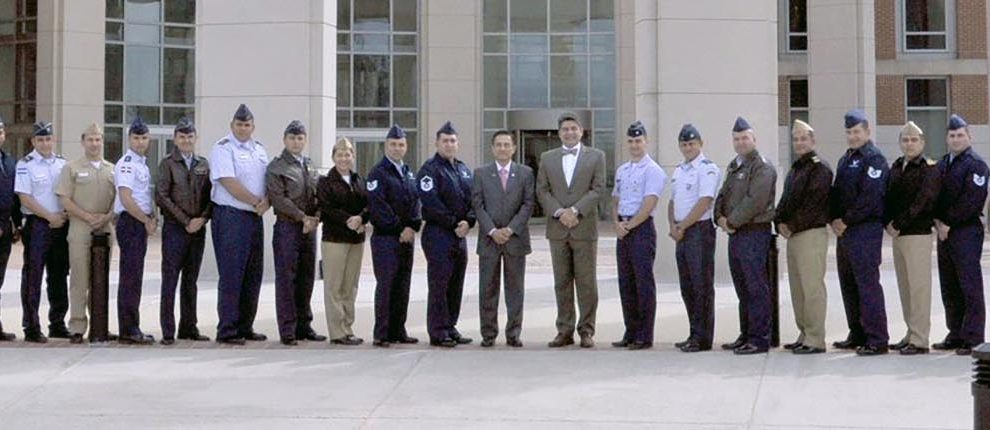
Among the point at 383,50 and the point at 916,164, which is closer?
the point at 916,164

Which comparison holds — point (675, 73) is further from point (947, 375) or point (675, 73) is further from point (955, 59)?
point (955, 59)

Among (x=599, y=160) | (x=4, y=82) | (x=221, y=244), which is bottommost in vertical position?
(x=221, y=244)

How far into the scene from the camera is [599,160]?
11.0 meters

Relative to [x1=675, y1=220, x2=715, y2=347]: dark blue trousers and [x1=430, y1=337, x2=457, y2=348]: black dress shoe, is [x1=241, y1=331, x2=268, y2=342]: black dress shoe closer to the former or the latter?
[x1=430, y1=337, x2=457, y2=348]: black dress shoe

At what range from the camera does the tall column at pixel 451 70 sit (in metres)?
35.0

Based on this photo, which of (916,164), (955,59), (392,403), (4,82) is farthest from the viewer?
(955,59)

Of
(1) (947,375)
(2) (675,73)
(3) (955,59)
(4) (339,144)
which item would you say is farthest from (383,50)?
(1) (947,375)

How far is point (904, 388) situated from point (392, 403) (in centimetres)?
367

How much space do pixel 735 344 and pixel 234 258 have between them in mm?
4457

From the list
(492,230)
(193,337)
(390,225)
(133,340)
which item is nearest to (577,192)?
(492,230)

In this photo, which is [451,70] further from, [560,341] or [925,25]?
[560,341]

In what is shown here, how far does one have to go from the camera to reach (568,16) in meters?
36.2

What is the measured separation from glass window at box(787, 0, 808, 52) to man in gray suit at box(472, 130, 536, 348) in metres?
29.0

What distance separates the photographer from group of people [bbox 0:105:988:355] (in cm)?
1042
